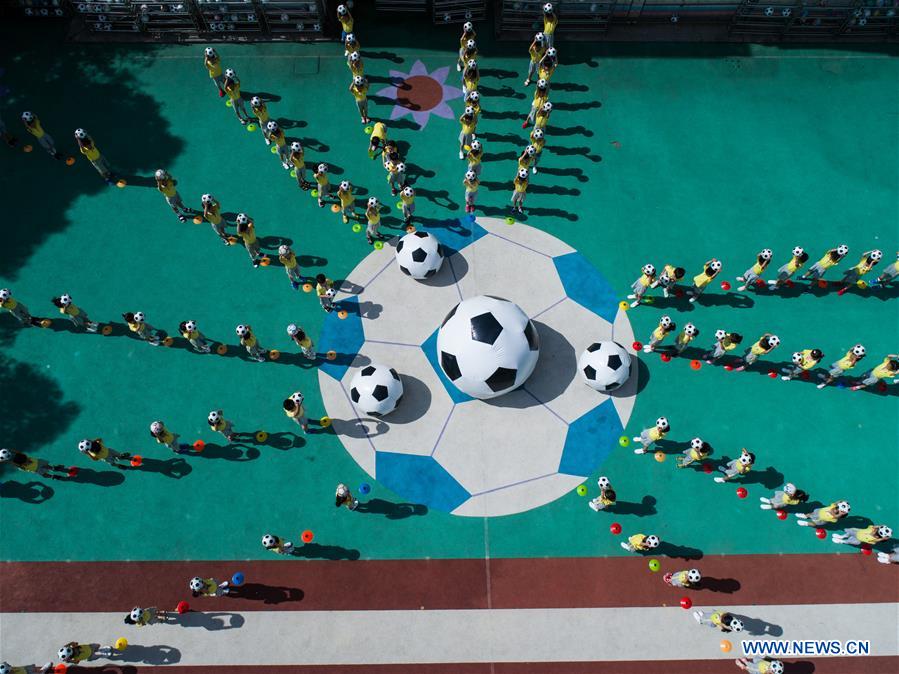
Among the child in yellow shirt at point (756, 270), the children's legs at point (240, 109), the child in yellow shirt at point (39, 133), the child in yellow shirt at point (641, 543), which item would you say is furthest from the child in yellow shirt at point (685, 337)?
the child in yellow shirt at point (39, 133)

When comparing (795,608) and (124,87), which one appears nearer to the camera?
(795,608)

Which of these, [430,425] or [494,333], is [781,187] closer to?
[494,333]

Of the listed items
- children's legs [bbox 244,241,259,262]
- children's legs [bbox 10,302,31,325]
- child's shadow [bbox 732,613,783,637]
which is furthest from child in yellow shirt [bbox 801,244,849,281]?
children's legs [bbox 10,302,31,325]

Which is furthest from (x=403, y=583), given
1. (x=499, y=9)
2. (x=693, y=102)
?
(x=499, y=9)

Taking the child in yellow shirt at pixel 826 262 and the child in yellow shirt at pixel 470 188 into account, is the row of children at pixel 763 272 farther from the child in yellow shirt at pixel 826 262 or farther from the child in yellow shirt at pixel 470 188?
the child in yellow shirt at pixel 470 188

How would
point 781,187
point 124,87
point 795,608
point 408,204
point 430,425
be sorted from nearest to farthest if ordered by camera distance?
point 795,608 < point 430,425 < point 408,204 < point 781,187 < point 124,87

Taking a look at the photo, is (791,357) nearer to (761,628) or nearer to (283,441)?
(761,628)
